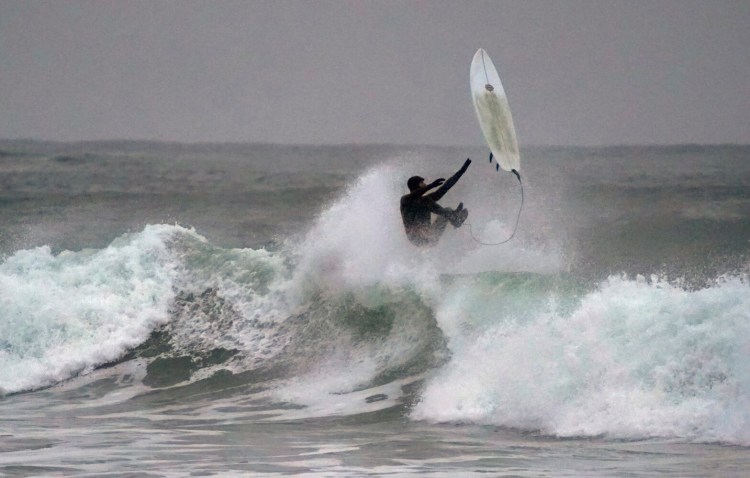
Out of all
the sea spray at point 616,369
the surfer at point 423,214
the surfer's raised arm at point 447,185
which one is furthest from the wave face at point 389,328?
the surfer's raised arm at point 447,185

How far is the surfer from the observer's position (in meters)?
11.7

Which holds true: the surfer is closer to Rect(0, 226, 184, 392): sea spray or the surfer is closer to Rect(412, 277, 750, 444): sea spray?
Rect(412, 277, 750, 444): sea spray

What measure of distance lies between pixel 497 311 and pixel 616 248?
1054cm

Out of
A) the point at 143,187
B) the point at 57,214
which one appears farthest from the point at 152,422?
the point at 143,187

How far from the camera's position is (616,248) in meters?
22.2

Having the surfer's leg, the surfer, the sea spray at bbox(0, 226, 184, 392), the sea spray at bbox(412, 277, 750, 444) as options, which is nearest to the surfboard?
the surfer

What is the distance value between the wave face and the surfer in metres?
1.01

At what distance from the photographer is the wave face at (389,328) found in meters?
9.81

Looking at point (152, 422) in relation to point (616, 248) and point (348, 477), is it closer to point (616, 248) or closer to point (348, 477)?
point (348, 477)

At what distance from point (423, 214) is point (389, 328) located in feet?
6.55

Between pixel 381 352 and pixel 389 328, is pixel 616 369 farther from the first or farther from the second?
pixel 389 328

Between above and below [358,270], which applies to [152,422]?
below

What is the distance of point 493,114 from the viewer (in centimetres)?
1207

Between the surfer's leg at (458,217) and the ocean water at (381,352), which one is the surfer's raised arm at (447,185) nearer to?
the surfer's leg at (458,217)
